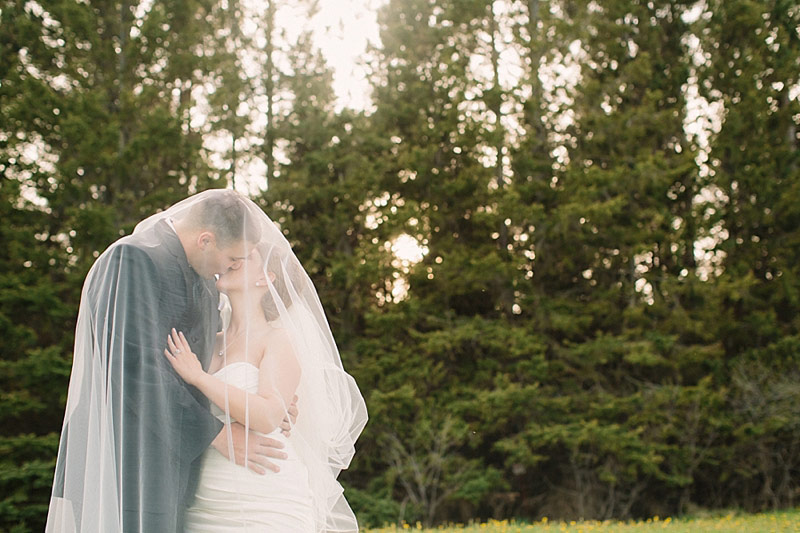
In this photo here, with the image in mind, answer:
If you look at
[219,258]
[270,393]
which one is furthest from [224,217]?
[270,393]

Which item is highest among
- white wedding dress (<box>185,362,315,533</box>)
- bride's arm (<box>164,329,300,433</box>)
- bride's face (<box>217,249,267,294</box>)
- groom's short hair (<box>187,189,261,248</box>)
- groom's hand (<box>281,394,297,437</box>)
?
groom's short hair (<box>187,189,261,248</box>)

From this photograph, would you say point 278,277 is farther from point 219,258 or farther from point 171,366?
point 171,366

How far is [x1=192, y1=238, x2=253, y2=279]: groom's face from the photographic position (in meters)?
2.45

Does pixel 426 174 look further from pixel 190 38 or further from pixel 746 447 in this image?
pixel 746 447

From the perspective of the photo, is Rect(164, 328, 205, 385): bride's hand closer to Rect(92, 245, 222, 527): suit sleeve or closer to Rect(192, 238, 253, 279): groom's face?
Rect(92, 245, 222, 527): suit sleeve

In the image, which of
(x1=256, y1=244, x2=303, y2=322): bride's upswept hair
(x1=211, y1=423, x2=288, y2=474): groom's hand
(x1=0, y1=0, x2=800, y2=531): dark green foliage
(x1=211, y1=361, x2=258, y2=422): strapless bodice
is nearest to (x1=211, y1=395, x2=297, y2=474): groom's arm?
(x1=211, y1=423, x2=288, y2=474): groom's hand

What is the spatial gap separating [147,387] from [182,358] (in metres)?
0.14

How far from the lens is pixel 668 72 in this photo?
16.6m

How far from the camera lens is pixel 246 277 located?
2564 millimetres

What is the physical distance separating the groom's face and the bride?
3 cm

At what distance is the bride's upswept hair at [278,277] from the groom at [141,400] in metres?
0.23

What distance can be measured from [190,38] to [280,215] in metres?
3.75

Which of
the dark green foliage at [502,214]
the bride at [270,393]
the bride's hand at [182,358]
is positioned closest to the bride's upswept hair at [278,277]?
the bride at [270,393]

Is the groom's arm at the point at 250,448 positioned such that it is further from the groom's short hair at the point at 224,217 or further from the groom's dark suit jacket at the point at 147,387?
the groom's short hair at the point at 224,217
